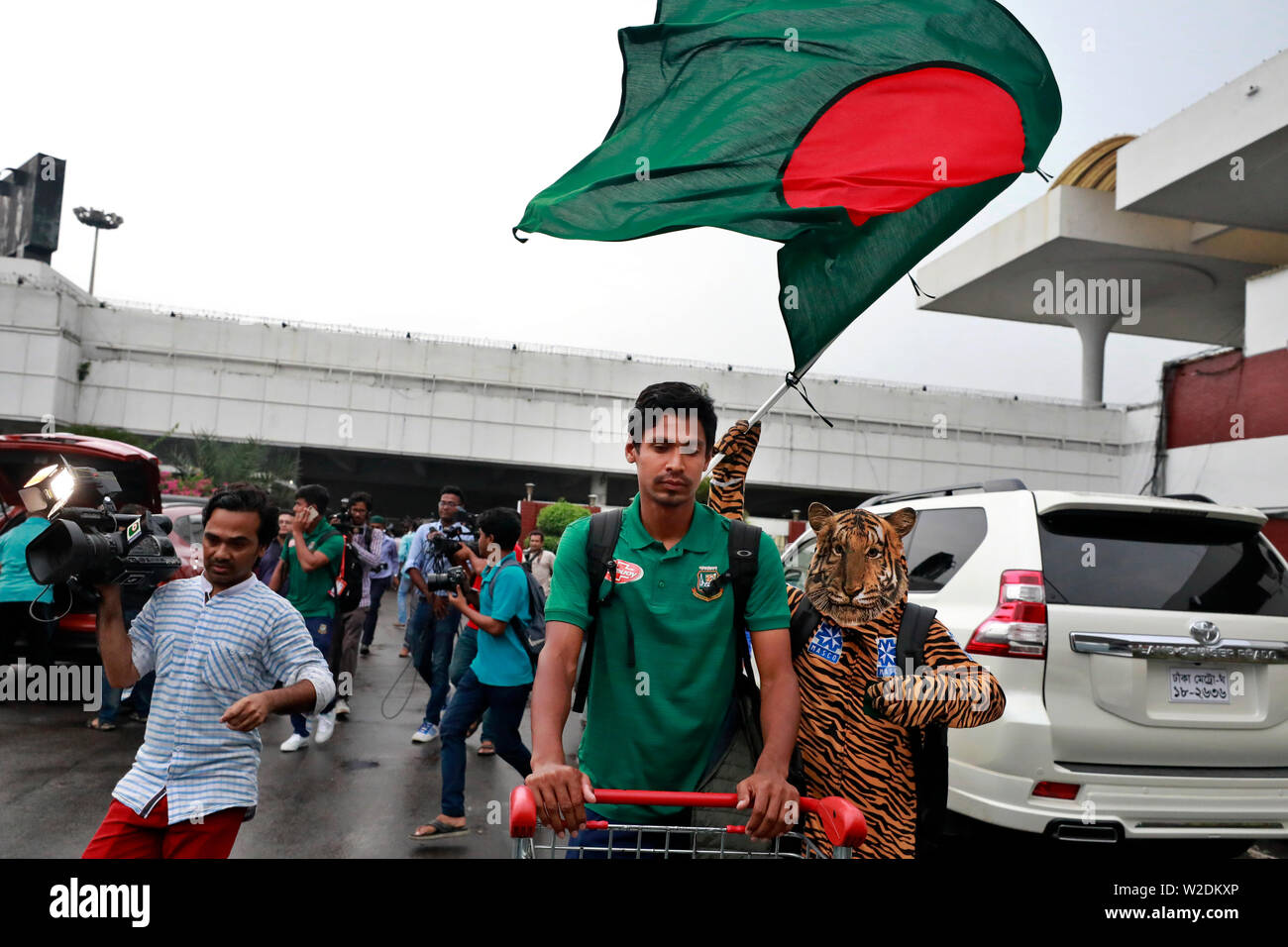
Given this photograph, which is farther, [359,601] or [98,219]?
[98,219]

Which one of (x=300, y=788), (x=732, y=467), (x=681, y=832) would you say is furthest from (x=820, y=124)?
(x=300, y=788)

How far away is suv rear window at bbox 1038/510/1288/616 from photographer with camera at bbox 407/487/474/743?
4.22m

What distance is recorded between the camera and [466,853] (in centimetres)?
492

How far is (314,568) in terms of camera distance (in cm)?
704

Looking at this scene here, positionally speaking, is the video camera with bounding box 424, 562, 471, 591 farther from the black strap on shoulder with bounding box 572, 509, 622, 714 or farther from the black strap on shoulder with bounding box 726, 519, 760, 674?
the black strap on shoulder with bounding box 726, 519, 760, 674

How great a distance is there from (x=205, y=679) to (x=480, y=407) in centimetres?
4410

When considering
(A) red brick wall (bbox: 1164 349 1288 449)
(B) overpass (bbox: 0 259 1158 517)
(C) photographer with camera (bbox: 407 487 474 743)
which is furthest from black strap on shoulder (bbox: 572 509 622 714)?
(B) overpass (bbox: 0 259 1158 517)

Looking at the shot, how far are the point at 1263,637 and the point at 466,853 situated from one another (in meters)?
4.08

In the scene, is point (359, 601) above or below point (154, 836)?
above

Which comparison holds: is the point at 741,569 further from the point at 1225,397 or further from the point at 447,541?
the point at 1225,397

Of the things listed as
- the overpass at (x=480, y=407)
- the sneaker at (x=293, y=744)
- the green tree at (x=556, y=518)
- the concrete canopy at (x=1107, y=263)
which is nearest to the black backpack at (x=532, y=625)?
the sneaker at (x=293, y=744)

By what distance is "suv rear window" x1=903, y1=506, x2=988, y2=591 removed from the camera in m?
4.49
